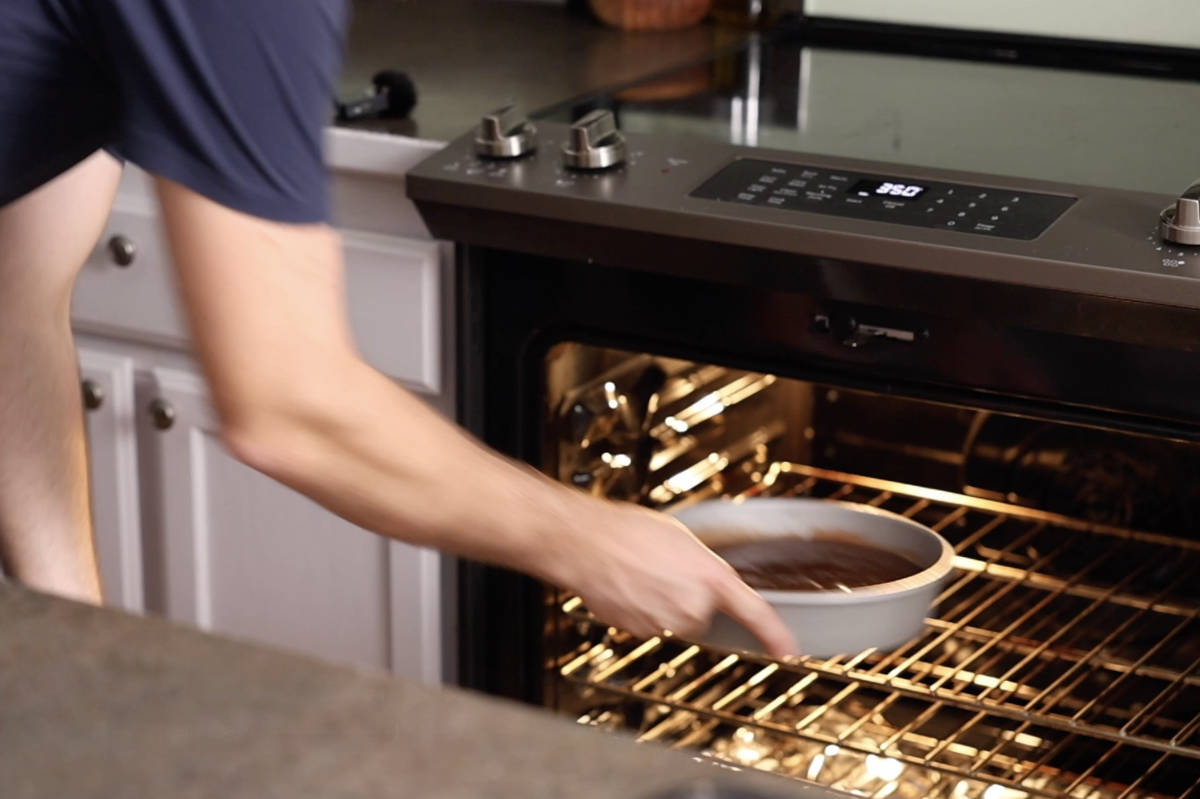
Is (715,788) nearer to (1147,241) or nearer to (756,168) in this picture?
(1147,241)

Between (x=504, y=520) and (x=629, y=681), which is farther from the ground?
(x=504, y=520)

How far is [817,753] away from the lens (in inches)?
66.9

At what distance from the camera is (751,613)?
1.03 m

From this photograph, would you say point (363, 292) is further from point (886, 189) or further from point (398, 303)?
point (886, 189)

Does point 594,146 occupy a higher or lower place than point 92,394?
higher

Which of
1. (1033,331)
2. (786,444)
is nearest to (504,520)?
(1033,331)

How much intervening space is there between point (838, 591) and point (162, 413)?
0.91m

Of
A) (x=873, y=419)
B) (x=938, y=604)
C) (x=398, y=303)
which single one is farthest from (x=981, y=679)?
(x=398, y=303)

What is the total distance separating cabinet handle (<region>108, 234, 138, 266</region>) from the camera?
5.95 feet

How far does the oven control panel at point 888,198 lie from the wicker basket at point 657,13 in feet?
1.99

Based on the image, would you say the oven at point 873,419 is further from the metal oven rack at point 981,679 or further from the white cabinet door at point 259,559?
the white cabinet door at point 259,559

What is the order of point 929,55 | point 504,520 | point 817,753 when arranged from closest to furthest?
1. point 504,520
2. point 817,753
3. point 929,55

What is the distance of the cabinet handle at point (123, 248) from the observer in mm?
1812

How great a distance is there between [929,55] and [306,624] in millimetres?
955
